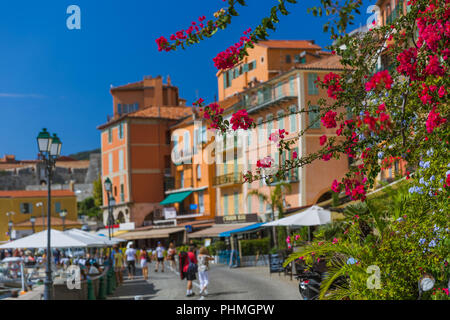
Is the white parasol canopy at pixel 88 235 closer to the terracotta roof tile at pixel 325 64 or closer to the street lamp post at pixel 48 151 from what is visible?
the street lamp post at pixel 48 151

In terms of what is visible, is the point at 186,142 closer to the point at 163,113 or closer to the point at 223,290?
the point at 163,113

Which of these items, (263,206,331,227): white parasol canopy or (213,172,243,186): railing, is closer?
(263,206,331,227): white parasol canopy

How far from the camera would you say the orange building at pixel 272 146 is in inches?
1641

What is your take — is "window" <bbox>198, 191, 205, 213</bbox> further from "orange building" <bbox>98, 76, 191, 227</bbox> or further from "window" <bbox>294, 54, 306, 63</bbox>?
"window" <bbox>294, 54, 306, 63</bbox>

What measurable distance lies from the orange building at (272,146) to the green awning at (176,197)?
17.2 ft

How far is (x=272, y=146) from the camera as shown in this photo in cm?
3569

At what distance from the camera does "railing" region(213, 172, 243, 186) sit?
51.6m

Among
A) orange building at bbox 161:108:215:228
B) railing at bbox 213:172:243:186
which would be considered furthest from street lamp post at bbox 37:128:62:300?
orange building at bbox 161:108:215:228

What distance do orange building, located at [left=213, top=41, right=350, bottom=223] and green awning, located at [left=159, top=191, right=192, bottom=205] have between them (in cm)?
524

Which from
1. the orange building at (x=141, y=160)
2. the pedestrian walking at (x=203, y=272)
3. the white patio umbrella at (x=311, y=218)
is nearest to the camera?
the pedestrian walking at (x=203, y=272)

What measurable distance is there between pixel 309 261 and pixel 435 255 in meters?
1.50

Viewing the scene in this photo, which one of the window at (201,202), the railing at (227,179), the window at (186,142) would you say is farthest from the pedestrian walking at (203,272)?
the window at (186,142)

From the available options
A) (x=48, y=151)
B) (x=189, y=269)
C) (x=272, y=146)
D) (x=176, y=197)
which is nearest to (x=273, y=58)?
(x=176, y=197)

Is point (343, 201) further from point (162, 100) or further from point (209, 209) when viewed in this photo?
point (162, 100)
